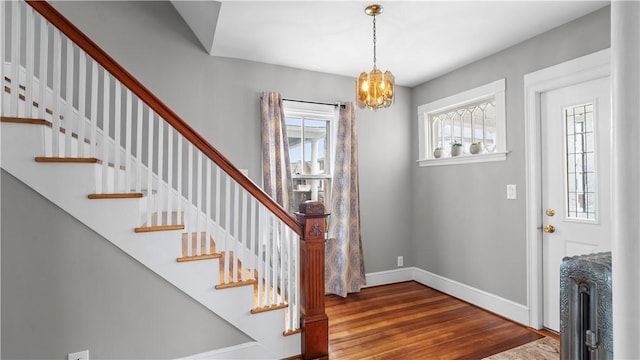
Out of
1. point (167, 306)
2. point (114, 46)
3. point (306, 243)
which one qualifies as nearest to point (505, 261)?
point (306, 243)

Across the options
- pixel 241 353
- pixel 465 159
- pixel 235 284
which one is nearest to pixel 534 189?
pixel 465 159

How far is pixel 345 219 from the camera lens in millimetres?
3758

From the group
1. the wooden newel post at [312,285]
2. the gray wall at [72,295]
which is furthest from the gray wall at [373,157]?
the wooden newel post at [312,285]

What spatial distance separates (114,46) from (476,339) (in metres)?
4.00

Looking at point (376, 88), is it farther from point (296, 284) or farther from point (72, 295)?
point (72, 295)

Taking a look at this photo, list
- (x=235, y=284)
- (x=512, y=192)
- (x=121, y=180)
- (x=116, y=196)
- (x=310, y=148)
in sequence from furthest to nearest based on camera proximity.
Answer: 1. (x=310, y=148)
2. (x=512, y=192)
3. (x=235, y=284)
4. (x=121, y=180)
5. (x=116, y=196)

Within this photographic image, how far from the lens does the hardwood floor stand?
8.24 feet

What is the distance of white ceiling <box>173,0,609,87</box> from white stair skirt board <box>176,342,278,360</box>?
2450mm

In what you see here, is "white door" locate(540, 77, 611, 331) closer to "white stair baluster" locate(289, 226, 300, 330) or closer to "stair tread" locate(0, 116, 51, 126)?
"white stair baluster" locate(289, 226, 300, 330)

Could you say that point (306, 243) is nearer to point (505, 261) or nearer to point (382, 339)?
point (382, 339)

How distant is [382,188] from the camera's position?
13.7 ft

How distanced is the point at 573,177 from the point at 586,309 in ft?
7.99

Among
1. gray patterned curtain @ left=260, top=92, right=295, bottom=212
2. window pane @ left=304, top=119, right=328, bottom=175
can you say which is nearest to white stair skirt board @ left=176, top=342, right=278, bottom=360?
gray patterned curtain @ left=260, top=92, right=295, bottom=212

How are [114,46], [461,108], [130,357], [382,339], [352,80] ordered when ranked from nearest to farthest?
[130,357], [382,339], [114,46], [461,108], [352,80]
